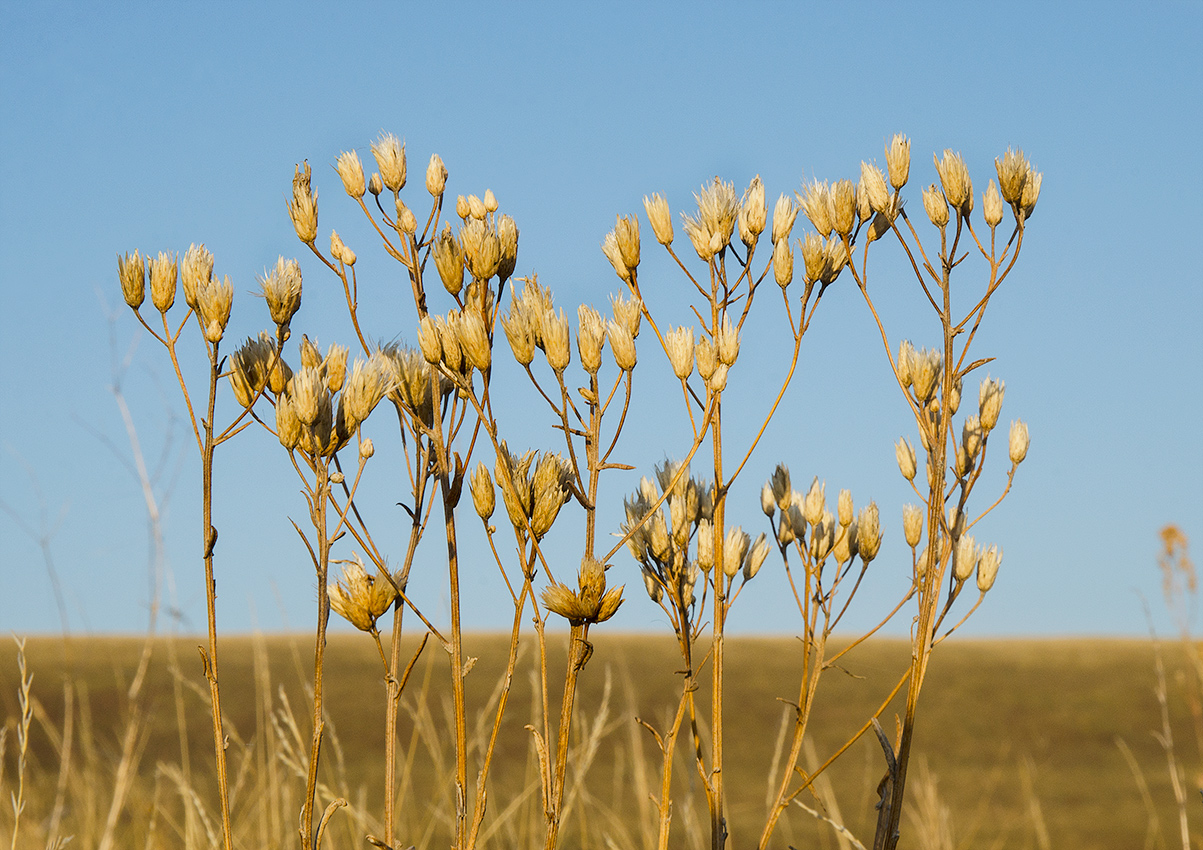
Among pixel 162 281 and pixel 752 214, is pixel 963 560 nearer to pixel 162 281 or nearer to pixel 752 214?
pixel 752 214

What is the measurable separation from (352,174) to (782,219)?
55 cm

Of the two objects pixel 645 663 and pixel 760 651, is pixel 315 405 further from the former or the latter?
pixel 760 651

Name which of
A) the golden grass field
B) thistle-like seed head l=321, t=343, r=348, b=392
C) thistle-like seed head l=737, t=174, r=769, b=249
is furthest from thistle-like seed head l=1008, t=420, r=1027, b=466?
the golden grass field

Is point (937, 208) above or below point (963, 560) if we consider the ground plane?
above

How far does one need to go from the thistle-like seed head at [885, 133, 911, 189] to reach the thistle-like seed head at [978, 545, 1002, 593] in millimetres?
557

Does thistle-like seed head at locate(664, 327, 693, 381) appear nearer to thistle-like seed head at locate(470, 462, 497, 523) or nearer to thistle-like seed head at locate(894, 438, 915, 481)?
thistle-like seed head at locate(470, 462, 497, 523)

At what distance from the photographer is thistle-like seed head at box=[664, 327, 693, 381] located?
46.4 inches

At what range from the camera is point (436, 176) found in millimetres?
1220

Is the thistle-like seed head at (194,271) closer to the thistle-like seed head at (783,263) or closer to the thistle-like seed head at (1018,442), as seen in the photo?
the thistle-like seed head at (783,263)

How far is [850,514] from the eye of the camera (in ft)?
4.85

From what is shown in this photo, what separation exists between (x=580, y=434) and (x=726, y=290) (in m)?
0.32

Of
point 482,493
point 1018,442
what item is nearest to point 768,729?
point 1018,442

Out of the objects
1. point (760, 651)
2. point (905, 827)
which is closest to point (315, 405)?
point (905, 827)

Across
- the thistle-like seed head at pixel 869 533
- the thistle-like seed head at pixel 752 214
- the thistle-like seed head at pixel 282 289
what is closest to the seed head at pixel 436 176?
the thistle-like seed head at pixel 282 289
